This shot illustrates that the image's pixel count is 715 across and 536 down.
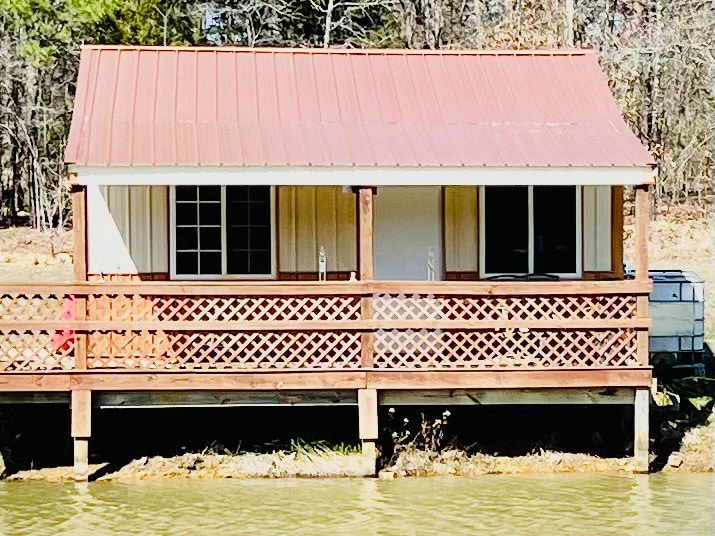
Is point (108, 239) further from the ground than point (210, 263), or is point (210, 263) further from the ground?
point (108, 239)

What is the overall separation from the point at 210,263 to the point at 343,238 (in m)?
1.65

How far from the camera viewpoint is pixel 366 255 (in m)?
13.2

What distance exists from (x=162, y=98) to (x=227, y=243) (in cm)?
191

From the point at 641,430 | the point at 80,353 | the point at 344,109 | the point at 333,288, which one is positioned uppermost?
the point at 344,109

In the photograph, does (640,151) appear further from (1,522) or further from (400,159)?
(1,522)

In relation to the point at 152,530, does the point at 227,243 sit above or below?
above

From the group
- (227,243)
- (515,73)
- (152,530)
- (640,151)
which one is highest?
(515,73)

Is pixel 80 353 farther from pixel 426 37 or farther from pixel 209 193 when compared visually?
pixel 426 37

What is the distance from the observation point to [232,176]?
43.4 ft

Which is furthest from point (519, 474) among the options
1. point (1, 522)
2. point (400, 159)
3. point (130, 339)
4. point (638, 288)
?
point (1, 522)

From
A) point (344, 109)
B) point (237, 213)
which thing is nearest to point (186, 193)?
point (237, 213)

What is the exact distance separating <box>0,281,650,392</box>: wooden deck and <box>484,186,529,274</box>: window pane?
1.81 metres

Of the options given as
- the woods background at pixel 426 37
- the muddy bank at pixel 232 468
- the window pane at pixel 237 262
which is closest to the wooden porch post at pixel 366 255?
the muddy bank at pixel 232 468

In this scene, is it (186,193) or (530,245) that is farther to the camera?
(530,245)
